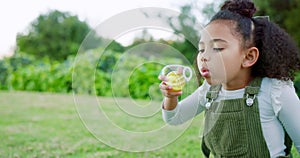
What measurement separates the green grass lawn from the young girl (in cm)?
19

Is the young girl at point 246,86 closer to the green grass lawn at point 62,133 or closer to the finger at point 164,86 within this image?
the finger at point 164,86

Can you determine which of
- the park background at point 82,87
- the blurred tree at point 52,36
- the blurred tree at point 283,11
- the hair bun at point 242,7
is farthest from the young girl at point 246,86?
the blurred tree at point 52,36

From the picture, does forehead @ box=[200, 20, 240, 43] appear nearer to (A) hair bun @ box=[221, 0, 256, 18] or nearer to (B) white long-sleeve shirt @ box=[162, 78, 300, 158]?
(A) hair bun @ box=[221, 0, 256, 18]

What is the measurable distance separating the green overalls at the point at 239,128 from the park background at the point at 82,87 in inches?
5.4

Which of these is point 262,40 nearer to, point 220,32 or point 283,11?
point 220,32

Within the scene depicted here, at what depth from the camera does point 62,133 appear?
3.84m

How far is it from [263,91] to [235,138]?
19 cm

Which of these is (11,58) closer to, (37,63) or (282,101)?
(37,63)

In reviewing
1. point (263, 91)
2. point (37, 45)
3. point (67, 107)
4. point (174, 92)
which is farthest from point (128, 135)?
point (37, 45)

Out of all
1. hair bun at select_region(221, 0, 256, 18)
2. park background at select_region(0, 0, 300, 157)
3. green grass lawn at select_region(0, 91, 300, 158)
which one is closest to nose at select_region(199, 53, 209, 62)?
park background at select_region(0, 0, 300, 157)

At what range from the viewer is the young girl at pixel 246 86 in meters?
1.64

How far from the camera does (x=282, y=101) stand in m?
1.66

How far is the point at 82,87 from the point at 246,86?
2.33 ft

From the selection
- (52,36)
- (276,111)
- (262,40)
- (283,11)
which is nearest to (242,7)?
Result: (262,40)
